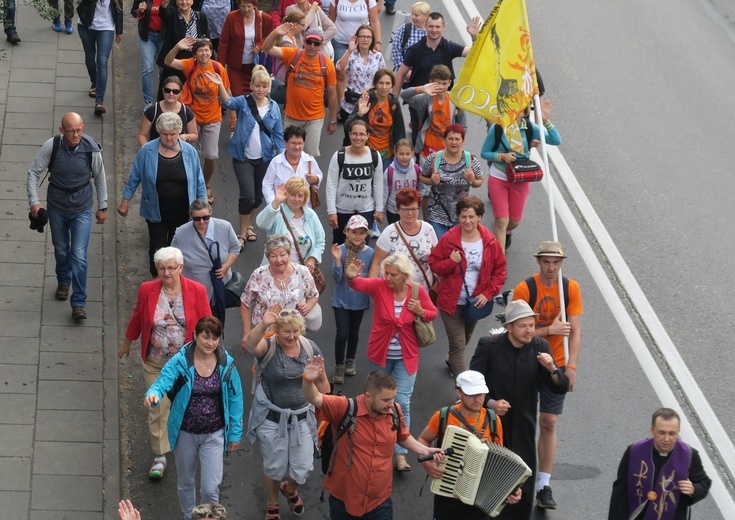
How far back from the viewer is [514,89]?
40.1 ft

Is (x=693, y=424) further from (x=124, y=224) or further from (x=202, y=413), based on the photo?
(x=124, y=224)

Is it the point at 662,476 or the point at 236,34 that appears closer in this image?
the point at 662,476

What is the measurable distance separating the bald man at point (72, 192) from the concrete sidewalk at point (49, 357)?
0.41 meters

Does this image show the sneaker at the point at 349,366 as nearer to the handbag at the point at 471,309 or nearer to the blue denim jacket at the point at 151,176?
the handbag at the point at 471,309

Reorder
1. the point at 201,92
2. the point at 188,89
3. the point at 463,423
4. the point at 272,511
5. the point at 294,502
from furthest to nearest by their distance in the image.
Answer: the point at 188,89 < the point at 201,92 < the point at 294,502 < the point at 272,511 < the point at 463,423

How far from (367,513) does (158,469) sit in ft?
6.62

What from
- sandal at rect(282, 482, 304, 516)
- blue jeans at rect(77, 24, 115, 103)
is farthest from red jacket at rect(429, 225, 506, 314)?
blue jeans at rect(77, 24, 115, 103)

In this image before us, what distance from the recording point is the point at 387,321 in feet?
36.2

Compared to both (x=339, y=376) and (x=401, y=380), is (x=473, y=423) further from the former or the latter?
(x=339, y=376)

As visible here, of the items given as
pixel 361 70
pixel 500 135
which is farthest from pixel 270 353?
pixel 361 70

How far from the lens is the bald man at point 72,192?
1222cm

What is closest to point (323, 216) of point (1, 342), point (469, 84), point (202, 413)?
point (469, 84)

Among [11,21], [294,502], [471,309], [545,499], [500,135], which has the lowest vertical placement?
[294,502]

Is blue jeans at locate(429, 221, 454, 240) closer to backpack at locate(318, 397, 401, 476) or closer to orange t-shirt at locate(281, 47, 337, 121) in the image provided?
orange t-shirt at locate(281, 47, 337, 121)
